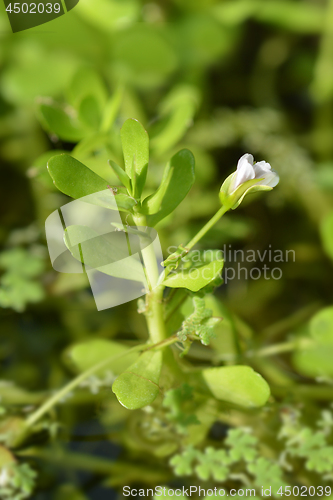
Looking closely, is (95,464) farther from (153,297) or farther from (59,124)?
(59,124)

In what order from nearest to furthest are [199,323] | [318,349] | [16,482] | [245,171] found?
[245,171] < [199,323] < [16,482] < [318,349]

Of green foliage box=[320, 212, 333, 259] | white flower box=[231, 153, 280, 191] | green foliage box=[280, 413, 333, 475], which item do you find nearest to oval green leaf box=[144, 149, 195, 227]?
white flower box=[231, 153, 280, 191]

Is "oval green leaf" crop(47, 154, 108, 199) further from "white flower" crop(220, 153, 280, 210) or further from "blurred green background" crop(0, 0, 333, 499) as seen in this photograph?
"blurred green background" crop(0, 0, 333, 499)

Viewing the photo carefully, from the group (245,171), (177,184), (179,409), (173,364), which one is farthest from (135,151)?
(179,409)

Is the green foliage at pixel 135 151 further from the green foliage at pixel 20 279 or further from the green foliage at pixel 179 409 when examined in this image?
the green foliage at pixel 20 279

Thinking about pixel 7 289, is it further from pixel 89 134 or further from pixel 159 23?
pixel 159 23

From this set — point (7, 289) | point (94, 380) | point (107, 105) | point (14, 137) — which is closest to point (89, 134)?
point (107, 105)
